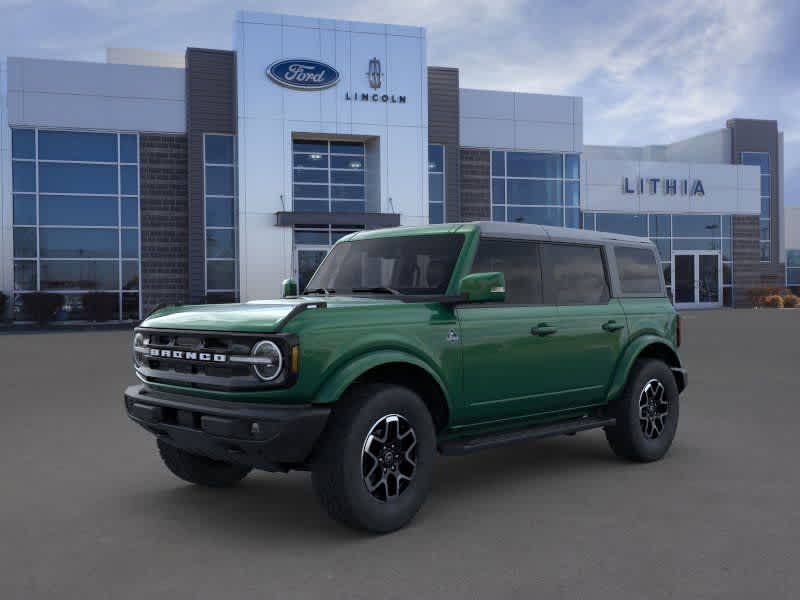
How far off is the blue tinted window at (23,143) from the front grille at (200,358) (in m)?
25.5

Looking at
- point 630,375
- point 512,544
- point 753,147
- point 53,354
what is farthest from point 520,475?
point 753,147

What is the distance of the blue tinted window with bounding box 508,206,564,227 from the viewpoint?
33406 millimetres

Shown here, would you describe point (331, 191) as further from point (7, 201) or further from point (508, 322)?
point (508, 322)

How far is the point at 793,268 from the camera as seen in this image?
174 ft

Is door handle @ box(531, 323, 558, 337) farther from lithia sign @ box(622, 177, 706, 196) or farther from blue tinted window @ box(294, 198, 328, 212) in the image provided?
lithia sign @ box(622, 177, 706, 196)

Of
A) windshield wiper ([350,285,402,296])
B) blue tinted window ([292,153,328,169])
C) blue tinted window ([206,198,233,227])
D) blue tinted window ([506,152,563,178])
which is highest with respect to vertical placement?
blue tinted window ([506,152,563,178])

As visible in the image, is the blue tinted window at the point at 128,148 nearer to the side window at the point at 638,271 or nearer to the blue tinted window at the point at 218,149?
the blue tinted window at the point at 218,149

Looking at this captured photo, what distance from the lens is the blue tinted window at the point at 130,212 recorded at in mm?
28578

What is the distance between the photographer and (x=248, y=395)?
4.44 m

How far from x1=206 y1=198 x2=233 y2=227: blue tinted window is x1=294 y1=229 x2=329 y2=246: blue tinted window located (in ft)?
8.40

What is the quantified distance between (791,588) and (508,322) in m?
2.38

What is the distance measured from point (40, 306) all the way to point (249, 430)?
2555 centimetres

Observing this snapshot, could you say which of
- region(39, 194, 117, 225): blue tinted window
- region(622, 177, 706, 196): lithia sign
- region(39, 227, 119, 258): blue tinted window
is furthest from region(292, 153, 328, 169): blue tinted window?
region(622, 177, 706, 196): lithia sign

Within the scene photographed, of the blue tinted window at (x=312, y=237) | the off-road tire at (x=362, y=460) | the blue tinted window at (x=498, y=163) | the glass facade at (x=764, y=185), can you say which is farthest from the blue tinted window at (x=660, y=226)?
the off-road tire at (x=362, y=460)
